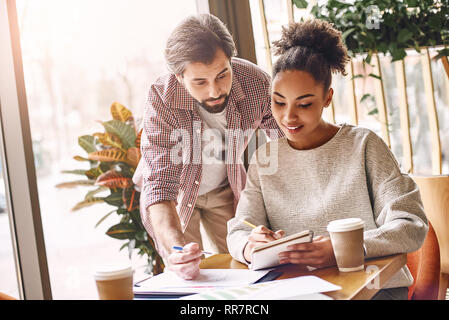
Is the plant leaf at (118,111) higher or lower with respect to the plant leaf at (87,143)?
higher

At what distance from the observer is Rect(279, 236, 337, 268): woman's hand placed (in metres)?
1.08

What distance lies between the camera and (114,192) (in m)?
2.28

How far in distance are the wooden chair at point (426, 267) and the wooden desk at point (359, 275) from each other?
32 cm

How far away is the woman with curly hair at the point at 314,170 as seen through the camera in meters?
1.25

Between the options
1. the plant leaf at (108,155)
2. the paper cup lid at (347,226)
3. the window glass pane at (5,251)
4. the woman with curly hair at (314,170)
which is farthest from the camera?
the plant leaf at (108,155)

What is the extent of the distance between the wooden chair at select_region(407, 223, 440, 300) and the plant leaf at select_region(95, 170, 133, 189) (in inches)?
50.2

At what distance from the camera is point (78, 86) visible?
2221 mm

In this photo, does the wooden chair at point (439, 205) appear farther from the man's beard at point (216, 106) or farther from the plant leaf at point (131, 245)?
the plant leaf at point (131, 245)

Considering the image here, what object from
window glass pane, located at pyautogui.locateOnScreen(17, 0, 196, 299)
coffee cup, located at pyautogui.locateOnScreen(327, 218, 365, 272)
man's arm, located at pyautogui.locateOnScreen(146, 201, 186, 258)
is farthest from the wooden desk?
window glass pane, located at pyautogui.locateOnScreen(17, 0, 196, 299)

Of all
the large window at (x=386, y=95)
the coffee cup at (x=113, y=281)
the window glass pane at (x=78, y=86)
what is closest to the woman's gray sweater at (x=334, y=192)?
the coffee cup at (x=113, y=281)

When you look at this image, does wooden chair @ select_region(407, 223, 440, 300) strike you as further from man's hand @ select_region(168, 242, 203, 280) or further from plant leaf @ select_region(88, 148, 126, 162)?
plant leaf @ select_region(88, 148, 126, 162)

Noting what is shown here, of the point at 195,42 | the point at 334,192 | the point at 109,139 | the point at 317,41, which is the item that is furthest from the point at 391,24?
the point at 109,139

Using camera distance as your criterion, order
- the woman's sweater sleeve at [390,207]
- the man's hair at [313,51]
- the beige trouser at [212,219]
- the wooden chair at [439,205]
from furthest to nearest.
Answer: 1. the beige trouser at [212,219]
2. the wooden chair at [439,205]
3. the man's hair at [313,51]
4. the woman's sweater sleeve at [390,207]
